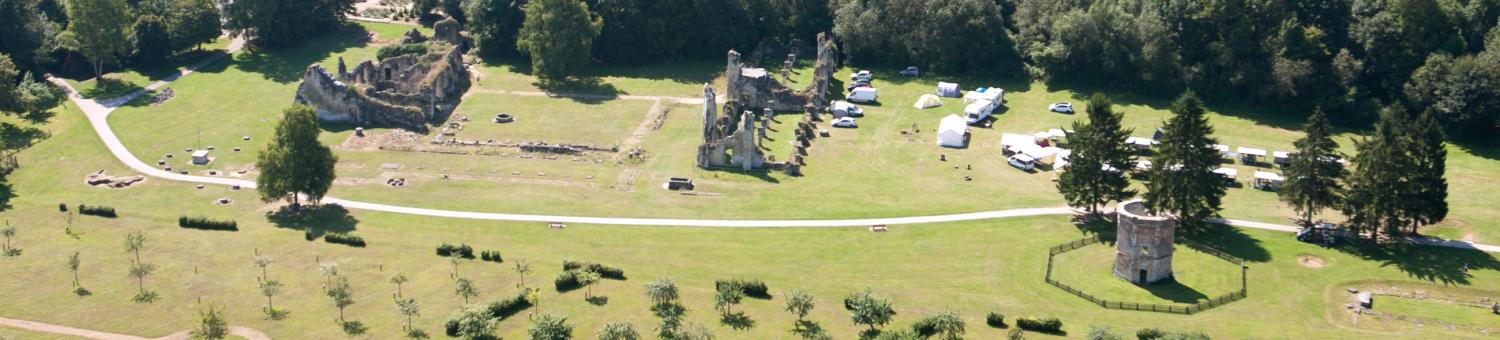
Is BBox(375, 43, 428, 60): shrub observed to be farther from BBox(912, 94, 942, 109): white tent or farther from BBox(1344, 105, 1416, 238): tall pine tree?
BBox(1344, 105, 1416, 238): tall pine tree

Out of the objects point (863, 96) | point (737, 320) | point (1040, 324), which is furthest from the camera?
point (863, 96)

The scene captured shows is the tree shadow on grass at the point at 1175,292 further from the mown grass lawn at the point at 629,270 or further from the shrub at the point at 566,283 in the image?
the shrub at the point at 566,283

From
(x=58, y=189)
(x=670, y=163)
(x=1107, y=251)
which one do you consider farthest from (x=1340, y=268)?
(x=58, y=189)

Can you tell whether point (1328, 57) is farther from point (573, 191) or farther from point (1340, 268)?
point (573, 191)

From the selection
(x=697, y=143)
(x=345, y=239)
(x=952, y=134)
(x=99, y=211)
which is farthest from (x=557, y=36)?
(x=99, y=211)

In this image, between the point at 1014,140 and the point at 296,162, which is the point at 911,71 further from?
the point at 296,162

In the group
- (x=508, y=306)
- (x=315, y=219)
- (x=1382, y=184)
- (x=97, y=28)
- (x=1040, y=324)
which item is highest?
(x=97, y=28)
